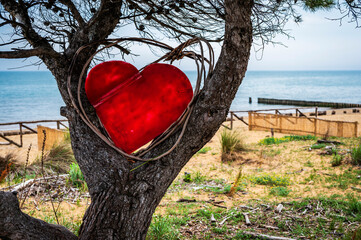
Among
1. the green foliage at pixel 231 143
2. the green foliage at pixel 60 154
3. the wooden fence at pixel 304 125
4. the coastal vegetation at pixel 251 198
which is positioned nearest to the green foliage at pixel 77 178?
the coastal vegetation at pixel 251 198

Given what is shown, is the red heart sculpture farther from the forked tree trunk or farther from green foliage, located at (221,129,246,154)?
green foliage, located at (221,129,246,154)

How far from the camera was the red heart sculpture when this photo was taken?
5.34 feet

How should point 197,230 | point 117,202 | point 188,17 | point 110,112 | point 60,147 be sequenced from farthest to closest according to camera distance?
point 60,147 → point 197,230 → point 188,17 → point 117,202 → point 110,112

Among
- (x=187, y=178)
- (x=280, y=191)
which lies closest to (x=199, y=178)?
(x=187, y=178)

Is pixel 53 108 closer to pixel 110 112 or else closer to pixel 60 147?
pixel 60 147

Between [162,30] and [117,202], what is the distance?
5.87 ft

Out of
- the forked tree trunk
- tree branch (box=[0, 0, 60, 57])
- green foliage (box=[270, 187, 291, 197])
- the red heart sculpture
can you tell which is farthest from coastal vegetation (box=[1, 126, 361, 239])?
tree branch (box=[0, 0, 60, 57])

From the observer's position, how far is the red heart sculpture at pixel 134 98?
163 centimetres

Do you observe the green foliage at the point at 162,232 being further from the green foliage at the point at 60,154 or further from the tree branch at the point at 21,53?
the green foliage at the point at 60,154

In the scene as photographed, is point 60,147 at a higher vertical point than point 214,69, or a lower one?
lower

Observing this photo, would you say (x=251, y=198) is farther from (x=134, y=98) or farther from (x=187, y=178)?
(x=134, y=98)

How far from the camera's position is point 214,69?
78.4 inches

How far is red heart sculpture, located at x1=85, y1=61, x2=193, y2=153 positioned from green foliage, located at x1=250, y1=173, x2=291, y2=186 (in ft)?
15.9

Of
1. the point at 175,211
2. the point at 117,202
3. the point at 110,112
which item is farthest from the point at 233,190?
the point at 110,112
